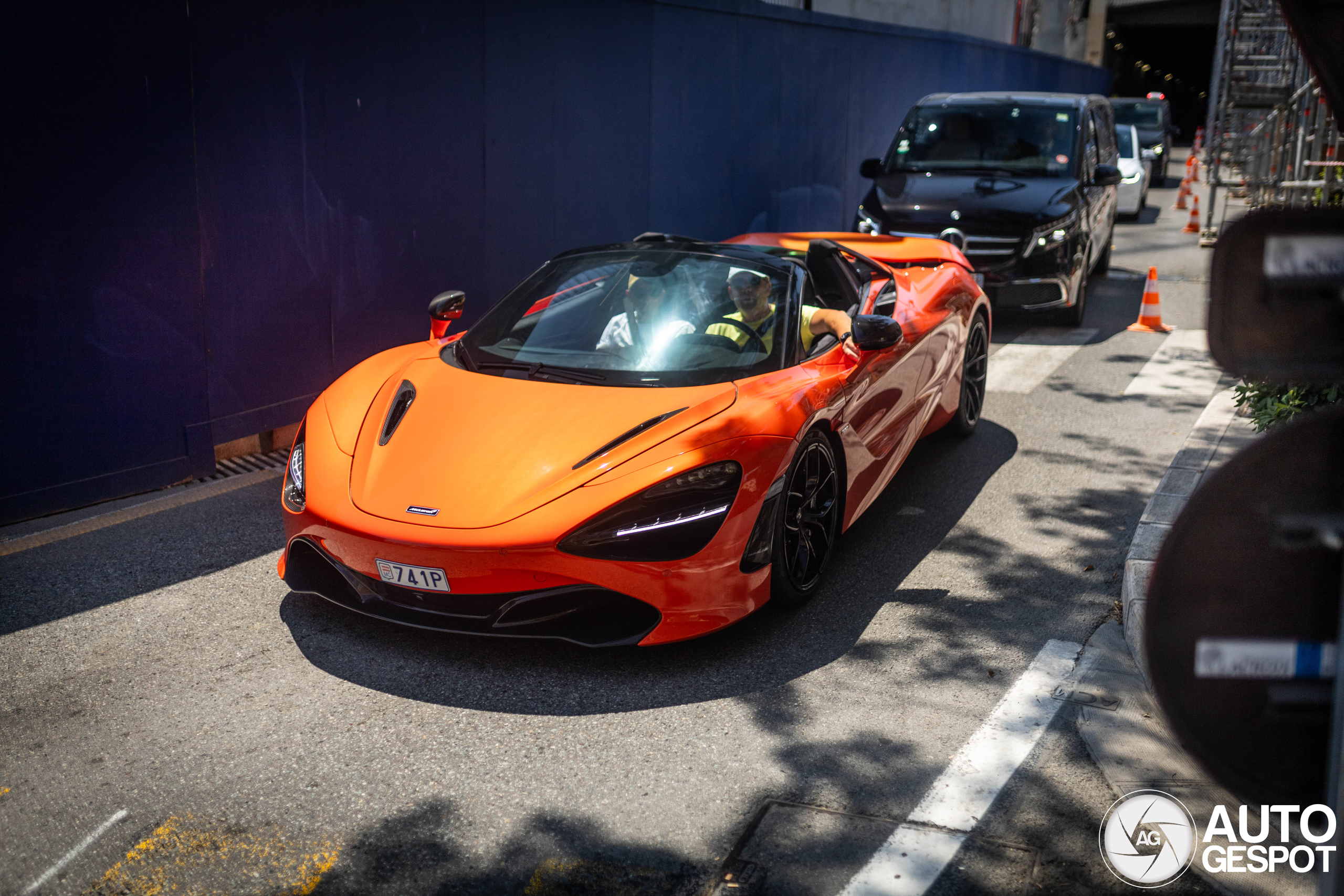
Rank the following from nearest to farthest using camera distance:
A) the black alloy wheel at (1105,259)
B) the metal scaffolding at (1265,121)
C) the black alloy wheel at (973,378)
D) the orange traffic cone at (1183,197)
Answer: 1. the black alloy wheel at (973,378)
2. the metal scaffolding at (1265,121)
3. the black alloy wheel at (1105,259)
4. the orange traffic cone at (1183,197)

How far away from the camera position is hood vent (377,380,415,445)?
4.49m

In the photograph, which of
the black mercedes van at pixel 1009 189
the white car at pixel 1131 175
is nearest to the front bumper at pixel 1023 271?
the black mercedes van at pixel 1009 189

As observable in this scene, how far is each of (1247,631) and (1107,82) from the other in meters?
40.2

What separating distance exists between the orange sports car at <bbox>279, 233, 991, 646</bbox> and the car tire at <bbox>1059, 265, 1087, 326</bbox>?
527cm

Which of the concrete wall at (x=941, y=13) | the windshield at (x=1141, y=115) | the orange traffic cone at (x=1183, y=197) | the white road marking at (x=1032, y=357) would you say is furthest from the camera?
the windshield at (x=1141, y=115)

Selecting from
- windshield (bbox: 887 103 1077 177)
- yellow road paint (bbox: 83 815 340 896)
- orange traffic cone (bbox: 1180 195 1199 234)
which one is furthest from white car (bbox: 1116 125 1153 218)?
yellow road paint (bbox: 83 815 340 896)

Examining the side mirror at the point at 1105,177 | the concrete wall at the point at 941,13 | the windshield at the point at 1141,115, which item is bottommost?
the side mirror at the point at 1105,177

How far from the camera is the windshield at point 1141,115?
2686cm

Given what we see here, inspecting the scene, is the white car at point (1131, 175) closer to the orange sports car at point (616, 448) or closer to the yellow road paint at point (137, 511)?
the orange sports car at point (616, 448)

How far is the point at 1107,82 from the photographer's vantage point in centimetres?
3759

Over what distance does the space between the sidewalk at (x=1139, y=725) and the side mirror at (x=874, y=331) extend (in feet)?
4.39

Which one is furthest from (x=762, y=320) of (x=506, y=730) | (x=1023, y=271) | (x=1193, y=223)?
(x=1193, y=223)

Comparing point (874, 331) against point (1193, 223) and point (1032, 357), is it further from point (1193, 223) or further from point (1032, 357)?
point (1193, 223)

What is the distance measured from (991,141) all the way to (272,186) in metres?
7.20
